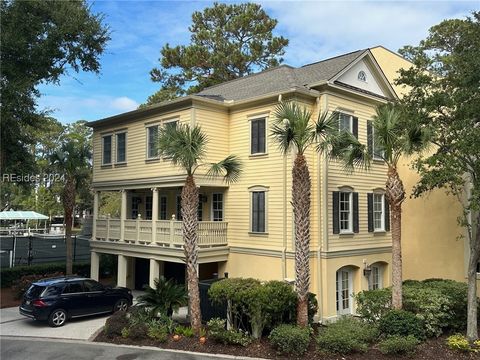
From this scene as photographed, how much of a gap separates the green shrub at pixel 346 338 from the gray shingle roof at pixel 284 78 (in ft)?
29.9

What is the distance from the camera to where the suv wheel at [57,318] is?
15.1 meters

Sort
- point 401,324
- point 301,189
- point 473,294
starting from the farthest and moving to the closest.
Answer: point 301,189
point 473,294
point 401,324

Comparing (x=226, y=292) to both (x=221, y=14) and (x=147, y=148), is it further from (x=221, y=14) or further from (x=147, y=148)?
(x=221, y=14)

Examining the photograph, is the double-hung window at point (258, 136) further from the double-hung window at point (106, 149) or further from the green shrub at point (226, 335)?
the double-hung window at point (106, 149)

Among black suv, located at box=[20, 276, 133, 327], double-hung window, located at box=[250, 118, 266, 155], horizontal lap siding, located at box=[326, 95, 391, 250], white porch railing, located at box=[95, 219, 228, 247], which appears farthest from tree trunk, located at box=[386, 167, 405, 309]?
black suv, located at box=[20, 276, 133, 327]

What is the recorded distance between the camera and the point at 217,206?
20188mm

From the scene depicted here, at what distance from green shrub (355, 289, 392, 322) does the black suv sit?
30.2ft

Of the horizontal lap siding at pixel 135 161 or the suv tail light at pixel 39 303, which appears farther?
the horizontal lap siding at pixel 135 161

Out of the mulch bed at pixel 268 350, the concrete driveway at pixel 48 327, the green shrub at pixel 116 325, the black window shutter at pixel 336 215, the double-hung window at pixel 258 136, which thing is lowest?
the concrete driveway at pixel 48 327

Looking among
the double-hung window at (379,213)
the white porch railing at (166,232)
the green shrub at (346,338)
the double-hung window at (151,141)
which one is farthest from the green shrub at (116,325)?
the double-hung window at (379,213)

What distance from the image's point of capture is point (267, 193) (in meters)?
17.8

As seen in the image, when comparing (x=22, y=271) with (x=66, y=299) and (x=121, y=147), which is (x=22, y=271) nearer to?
(x=121, y=147)

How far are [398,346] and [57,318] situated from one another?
438 inches

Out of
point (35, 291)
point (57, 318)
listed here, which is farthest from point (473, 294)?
point (35, 291)
